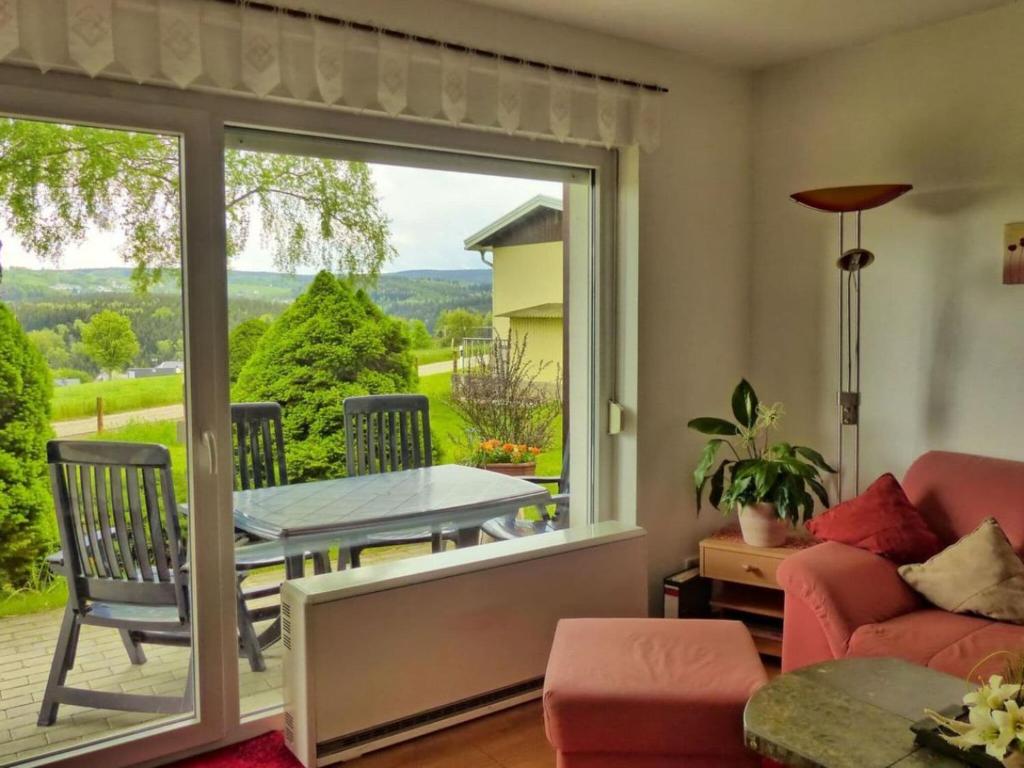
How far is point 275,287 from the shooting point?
2.70m

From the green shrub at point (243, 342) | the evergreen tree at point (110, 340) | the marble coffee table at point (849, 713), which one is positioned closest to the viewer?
the marble coffee table at point (849, 713)

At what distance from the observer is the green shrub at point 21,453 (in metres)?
2.29

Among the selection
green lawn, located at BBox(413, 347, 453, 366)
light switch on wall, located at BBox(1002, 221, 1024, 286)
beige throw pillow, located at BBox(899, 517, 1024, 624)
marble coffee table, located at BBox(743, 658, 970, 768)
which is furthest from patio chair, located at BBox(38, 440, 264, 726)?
light switch on wall, located at BBox(1002, 221, 1024, 286)

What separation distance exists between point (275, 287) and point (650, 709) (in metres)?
1.66

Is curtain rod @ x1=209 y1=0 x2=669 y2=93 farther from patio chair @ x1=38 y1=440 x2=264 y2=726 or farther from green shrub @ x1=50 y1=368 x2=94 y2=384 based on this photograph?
patio chair @ x1=38 y1=440 x2=264 y2=726

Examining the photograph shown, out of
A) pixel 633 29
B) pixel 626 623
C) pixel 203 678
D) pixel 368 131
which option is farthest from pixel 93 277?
pixel 633 29

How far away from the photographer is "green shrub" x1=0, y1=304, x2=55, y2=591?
229cm

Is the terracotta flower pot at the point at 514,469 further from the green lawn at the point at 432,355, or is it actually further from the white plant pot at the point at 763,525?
the white plant pot at the point at 763,525

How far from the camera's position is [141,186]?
242cm

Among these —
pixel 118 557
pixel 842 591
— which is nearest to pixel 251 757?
pixel 118 557

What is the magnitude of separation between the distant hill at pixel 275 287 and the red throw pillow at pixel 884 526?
146 cm

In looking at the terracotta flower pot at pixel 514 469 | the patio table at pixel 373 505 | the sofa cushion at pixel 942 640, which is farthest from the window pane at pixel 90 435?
the sofa cushion at pixel 942 640

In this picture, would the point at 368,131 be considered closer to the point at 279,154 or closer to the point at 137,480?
the point at 279,154

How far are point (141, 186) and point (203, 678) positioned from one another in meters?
1.45
